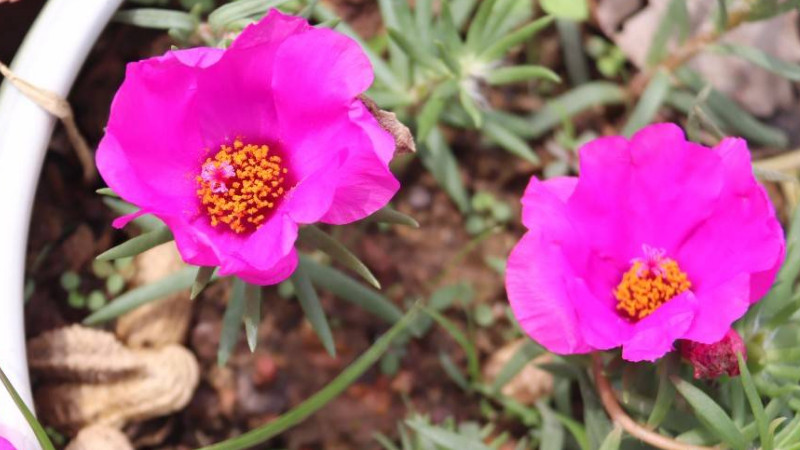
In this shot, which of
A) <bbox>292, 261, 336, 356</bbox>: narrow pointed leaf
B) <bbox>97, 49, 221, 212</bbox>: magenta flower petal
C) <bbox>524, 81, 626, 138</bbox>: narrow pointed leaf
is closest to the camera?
<bbox>97, 49, 221, 212</bbox>: magenta flower petal

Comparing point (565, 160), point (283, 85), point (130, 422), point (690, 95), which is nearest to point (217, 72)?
point (283, 85)

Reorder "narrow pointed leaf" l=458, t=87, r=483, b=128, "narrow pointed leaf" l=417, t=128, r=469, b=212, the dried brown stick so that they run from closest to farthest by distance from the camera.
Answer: the dried brown stick, "narrow pointed leaf" l=458, t=87, r=483, b=128, "narrow pointed leaf" l=417, t=128, r=469, b=212

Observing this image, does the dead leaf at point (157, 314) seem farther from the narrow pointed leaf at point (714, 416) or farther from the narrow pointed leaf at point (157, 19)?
the narrow pointed leaf at point (714, 416)

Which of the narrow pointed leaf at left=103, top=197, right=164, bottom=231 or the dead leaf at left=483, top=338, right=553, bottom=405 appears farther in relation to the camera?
the dead leaf at left=483, top=338, right=553, bottom=405

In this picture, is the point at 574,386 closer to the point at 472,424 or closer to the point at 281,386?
the point at 472,424

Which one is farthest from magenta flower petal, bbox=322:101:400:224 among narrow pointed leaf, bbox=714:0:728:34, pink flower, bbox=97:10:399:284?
narrow pointed leaf, bbox=714:0:728:34

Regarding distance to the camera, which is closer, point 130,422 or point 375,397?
point 130,422

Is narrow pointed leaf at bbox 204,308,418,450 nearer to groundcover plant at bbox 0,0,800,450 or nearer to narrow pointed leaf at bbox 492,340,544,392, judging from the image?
groundcover plant at bbox 0,0,800,450

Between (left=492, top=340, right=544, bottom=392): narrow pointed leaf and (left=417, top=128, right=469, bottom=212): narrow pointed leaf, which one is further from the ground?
(left=417, top=128, right=469, bottom=212): narrow pointed leaf

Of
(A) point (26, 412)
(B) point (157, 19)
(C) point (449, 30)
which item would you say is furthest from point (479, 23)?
(A) point (26, 412)
